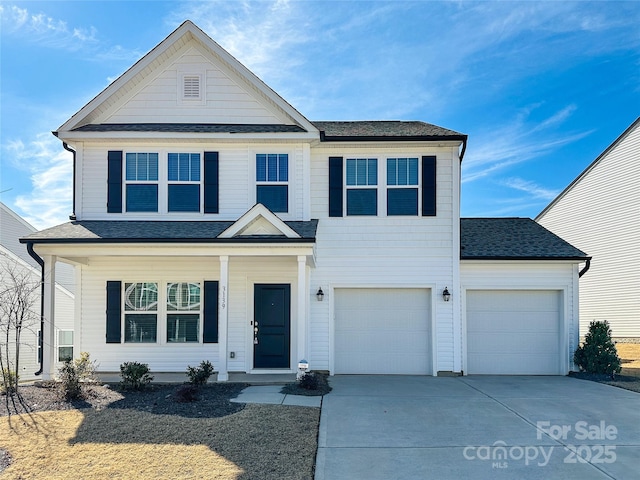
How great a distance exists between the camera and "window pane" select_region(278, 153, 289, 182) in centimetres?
1198

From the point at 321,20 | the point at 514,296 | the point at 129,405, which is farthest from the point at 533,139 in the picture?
the point at 129,405

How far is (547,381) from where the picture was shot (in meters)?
11.4

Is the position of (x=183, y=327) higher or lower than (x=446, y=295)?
lower

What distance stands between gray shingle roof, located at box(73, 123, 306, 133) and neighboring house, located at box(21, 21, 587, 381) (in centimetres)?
6

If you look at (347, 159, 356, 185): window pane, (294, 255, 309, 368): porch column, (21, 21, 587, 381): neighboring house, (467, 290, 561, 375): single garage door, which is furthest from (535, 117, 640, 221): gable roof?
(294, 255, 309, 368): porch column

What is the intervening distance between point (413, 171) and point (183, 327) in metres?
6.65

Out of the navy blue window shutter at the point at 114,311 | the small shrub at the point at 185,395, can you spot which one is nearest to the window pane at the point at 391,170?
the small shrub at the point at 185,395

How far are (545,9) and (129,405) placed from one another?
13.5 metres

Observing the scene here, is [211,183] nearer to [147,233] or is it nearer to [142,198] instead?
[142,198]

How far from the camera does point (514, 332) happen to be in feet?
41.2

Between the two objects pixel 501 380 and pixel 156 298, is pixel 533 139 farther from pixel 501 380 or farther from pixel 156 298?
pixel 156 298

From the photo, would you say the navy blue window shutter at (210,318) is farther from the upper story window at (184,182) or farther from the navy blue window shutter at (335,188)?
the navy blue window shutter at (335,188)

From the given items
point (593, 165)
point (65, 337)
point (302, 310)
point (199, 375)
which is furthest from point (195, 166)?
point (593, 165)

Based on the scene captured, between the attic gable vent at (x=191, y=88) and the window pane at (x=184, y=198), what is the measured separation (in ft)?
7.26
